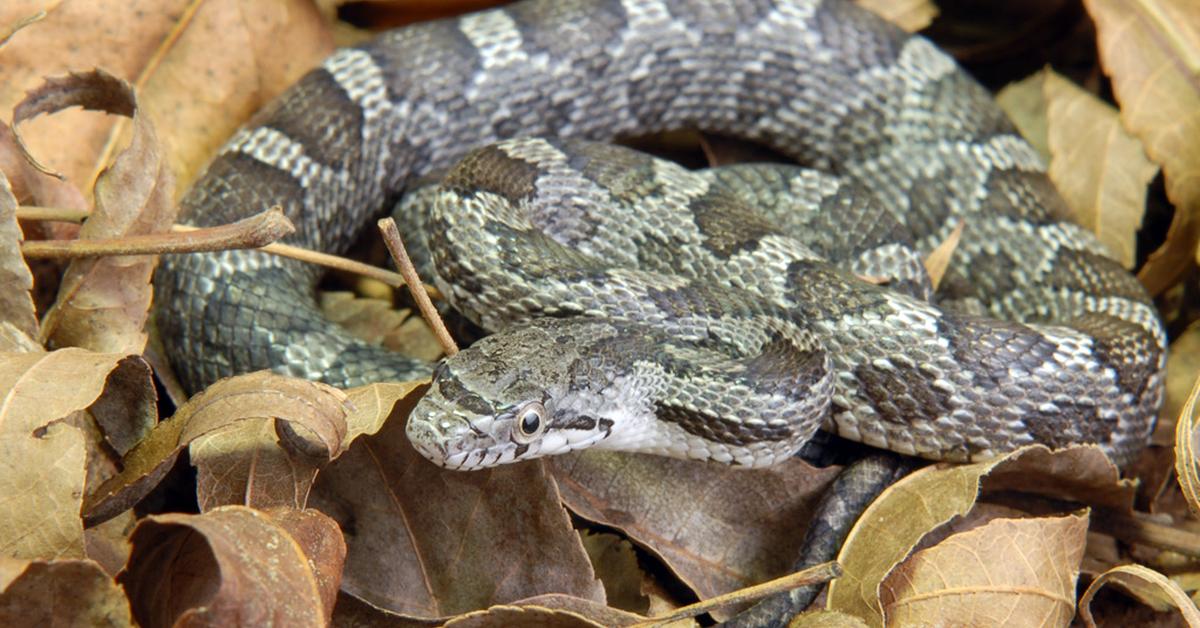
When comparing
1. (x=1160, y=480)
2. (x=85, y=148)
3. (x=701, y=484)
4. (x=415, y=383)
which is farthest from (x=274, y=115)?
(x=1160, y=480)

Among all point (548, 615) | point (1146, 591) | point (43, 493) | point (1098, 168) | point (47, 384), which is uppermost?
point (47, 384)

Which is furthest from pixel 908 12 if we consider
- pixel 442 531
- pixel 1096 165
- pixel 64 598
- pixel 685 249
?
pixel 64 598

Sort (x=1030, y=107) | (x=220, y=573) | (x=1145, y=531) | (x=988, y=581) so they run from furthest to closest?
(x=1030, y=107) → (x=1145, y=531) → (x=988, y=581) → (x=220, y=573)

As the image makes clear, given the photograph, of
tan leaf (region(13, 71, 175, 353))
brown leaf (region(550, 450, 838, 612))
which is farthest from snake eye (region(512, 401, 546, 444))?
tan leaf (region(13, 71, 175, 353))

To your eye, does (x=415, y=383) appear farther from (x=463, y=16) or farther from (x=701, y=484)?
(x=463, y=16)

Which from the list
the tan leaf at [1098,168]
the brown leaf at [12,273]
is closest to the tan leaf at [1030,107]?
the tan leaf at [1098,168]

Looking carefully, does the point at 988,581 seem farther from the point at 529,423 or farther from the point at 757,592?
the point at 529,423

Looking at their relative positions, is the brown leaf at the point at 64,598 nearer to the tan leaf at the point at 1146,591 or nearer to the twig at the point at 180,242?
the twig at the point at 180,242
